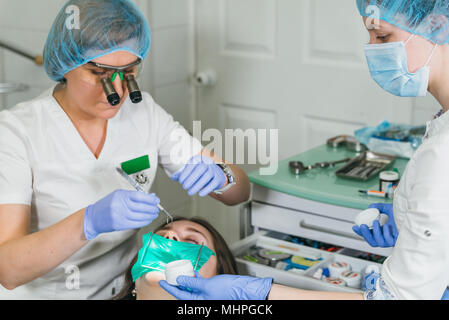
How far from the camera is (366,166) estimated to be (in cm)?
211

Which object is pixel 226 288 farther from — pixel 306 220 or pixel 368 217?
pixel 306 220

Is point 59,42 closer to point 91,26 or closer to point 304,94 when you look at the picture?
point 91,26

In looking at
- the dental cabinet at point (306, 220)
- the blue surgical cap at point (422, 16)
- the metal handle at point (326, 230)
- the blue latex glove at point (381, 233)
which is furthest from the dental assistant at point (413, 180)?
the metal handle at point (326, 230)

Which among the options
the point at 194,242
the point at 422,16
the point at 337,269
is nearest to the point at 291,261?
the point at 337,269

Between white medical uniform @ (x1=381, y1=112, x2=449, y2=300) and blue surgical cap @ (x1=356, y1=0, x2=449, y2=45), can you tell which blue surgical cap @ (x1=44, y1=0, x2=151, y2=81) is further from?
white medical uniform @ (x1=381, y1=112, x2=449, y2=300)

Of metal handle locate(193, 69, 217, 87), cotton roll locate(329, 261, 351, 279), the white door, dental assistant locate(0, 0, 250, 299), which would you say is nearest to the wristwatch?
dental assistant locate(0, 0, 250, 299)

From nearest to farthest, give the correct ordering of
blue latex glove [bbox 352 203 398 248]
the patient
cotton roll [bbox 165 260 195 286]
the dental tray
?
cotton roll [bbox 165 260 195 286] < blue latex glove [bbox 352 203 398 248] < the patient < the dental tray

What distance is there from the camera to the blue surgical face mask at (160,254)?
1647mm

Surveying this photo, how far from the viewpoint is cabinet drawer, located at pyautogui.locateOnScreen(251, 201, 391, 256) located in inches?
74.6

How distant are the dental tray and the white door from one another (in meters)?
0.38

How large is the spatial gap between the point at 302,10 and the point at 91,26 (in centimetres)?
130

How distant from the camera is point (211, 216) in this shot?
3.21 m

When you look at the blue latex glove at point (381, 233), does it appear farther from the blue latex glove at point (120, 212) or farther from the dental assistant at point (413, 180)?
the blue latex glove at point (120, 212)

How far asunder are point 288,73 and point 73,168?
1.32 m
